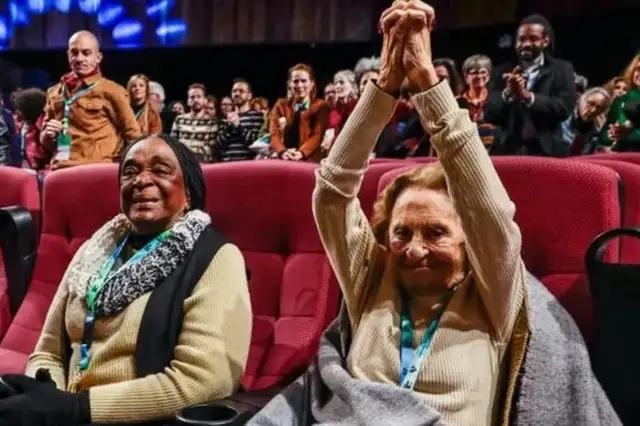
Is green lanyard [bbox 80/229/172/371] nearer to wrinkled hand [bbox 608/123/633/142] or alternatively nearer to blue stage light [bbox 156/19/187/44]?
wrinkled hand [bbox 608/123/633/142]

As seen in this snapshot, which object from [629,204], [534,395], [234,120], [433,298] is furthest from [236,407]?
[234,120]

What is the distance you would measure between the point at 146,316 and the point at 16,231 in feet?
2.41

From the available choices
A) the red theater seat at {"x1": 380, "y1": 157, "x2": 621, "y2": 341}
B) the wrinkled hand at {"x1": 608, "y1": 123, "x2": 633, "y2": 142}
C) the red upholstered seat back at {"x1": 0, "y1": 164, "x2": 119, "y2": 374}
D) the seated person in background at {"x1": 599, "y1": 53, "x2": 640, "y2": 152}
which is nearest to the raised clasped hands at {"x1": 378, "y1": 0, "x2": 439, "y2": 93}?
the red theater seat at {"x1": 380, "y1": 157, "x2": 621, "y2": 341}

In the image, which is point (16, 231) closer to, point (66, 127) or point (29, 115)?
point (66, 127)

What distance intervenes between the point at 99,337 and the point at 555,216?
0.86 meters

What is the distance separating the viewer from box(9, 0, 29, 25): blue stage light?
29.5 feet

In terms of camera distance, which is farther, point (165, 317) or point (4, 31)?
point (4, 31)

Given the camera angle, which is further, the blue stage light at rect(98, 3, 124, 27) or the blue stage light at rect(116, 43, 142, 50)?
the blue stage light at rect(98, 3, 124, 27)

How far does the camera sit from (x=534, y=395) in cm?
125

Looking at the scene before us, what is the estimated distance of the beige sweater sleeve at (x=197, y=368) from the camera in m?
1.43

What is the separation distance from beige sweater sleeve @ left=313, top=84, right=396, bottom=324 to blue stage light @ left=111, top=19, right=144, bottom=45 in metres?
7.70

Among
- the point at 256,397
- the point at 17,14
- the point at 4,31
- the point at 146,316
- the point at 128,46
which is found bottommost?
the point at 256,397

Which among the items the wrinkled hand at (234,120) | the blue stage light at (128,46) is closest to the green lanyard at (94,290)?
the wrinkled hand at (234,120)

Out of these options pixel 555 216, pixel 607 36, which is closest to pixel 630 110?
pixel 555 216
